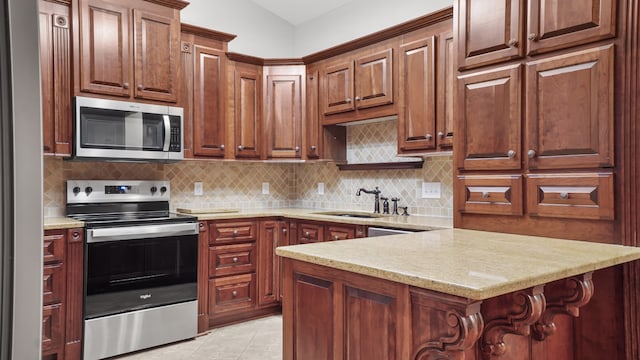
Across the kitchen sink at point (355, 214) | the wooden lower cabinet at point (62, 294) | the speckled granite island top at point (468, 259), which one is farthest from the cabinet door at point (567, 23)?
the wooden lower cabinet at point (62, 294)

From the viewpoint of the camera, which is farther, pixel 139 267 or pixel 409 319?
pixel 139 267

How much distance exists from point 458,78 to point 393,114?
1.09 meters

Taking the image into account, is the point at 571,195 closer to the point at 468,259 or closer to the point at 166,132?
the point at 468,259

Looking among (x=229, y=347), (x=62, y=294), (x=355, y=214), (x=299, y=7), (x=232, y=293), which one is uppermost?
(x=299, y=7)

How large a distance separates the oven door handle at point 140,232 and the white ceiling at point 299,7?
8.48 ft

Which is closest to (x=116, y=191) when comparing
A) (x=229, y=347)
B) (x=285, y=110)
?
(x=229, y=347)

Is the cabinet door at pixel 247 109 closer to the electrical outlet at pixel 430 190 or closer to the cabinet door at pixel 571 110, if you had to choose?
the electrical outlet at pixel 430 190

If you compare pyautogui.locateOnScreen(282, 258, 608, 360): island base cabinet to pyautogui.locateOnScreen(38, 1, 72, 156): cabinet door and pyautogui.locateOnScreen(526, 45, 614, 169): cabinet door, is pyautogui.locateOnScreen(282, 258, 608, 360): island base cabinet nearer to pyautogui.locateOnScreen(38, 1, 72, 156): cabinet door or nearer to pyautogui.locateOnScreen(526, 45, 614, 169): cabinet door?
pyautogui.locateOnScreen(526, 45, 614, 169): cabinet door

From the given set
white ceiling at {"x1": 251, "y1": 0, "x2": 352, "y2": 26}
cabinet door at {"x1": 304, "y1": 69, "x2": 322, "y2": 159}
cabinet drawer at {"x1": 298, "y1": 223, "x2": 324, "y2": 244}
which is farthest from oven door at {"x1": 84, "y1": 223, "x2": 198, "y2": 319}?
white ceiling at {"x1": 251, "y1": 0, "x2": 352, "y2": 26}

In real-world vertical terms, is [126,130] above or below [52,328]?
above

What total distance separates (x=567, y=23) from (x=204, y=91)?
280cm

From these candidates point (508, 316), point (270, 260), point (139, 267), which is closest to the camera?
point (508, 316)

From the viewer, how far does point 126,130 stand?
3.25 meters

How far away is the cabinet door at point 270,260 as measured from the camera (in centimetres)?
380
